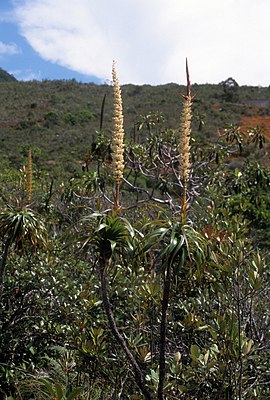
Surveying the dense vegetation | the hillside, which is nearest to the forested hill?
the dense vegetation

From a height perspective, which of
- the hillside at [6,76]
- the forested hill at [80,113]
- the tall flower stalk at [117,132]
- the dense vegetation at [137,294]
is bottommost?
the dense vegetation at [137,294]

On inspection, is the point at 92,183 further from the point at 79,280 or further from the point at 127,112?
the point at 127,112

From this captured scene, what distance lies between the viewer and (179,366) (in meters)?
3.44

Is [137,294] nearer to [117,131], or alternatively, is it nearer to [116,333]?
[116,333]

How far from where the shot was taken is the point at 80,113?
37.9 metres

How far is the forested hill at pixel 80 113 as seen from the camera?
2817cm

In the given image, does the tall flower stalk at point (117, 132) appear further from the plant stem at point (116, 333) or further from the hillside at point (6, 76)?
the hillside at point (6, 76)

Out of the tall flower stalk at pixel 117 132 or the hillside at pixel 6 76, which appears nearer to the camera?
the tall flower stalk at pixel 117 132

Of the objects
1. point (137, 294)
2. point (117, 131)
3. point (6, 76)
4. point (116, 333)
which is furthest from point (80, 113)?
point (6, 76)

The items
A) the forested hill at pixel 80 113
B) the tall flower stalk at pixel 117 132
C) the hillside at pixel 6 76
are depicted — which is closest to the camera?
the tall flower stalk at pixel 117 132

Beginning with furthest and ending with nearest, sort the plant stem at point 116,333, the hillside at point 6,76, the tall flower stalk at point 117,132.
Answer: the hillside at point 6,76 → the plant stem at point 116,333 → the tall flower stalk at point 117,132

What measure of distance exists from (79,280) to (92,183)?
2.04 metres

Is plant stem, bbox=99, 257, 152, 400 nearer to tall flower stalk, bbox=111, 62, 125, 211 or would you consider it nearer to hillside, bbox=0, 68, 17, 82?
tall flower stalk, bbox=111, 62, 125, 211

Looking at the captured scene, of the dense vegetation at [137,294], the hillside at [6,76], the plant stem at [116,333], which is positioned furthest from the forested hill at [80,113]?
the hillside at [6,76]
